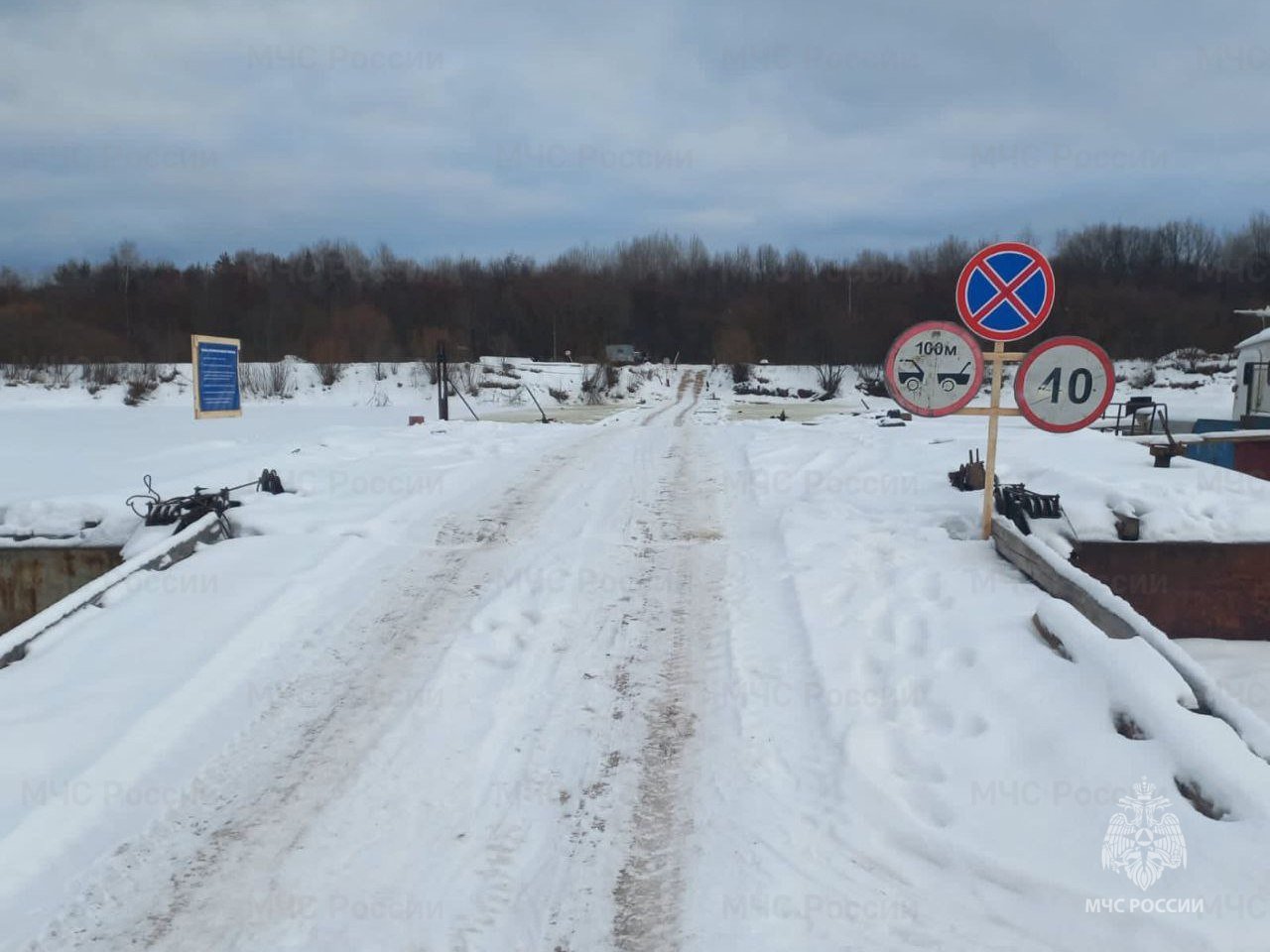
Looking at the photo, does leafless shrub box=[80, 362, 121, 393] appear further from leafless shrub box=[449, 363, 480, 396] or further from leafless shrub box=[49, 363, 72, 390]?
leafless shrub box=[449, 363, 480, 396]

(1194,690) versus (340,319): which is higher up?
(340,319)

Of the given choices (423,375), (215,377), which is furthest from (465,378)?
(215,377)

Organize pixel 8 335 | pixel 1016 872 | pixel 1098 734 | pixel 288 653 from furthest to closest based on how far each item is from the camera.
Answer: pixel 8 335 < pixel 288 653 < pixel 1098 734 < pixel 1016 872

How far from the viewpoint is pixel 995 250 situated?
652cm

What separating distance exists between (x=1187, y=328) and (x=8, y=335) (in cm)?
7165

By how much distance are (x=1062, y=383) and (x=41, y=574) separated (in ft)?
27.7

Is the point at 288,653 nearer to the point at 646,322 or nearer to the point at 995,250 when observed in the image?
the point at 995,250

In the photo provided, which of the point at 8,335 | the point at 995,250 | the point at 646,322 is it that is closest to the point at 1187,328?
the point at 646,322

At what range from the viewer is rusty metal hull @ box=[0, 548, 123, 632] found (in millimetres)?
7531

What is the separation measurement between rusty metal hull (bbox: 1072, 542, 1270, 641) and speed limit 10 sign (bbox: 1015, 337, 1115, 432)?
1356mm

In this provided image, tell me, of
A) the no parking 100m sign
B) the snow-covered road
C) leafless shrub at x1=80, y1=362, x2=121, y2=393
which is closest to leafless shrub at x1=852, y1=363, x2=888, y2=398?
the no parking 100m sign

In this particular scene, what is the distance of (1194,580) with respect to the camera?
7.05 m

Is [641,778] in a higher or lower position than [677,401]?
lower

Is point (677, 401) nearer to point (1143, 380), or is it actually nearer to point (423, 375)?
point (423, 375)
